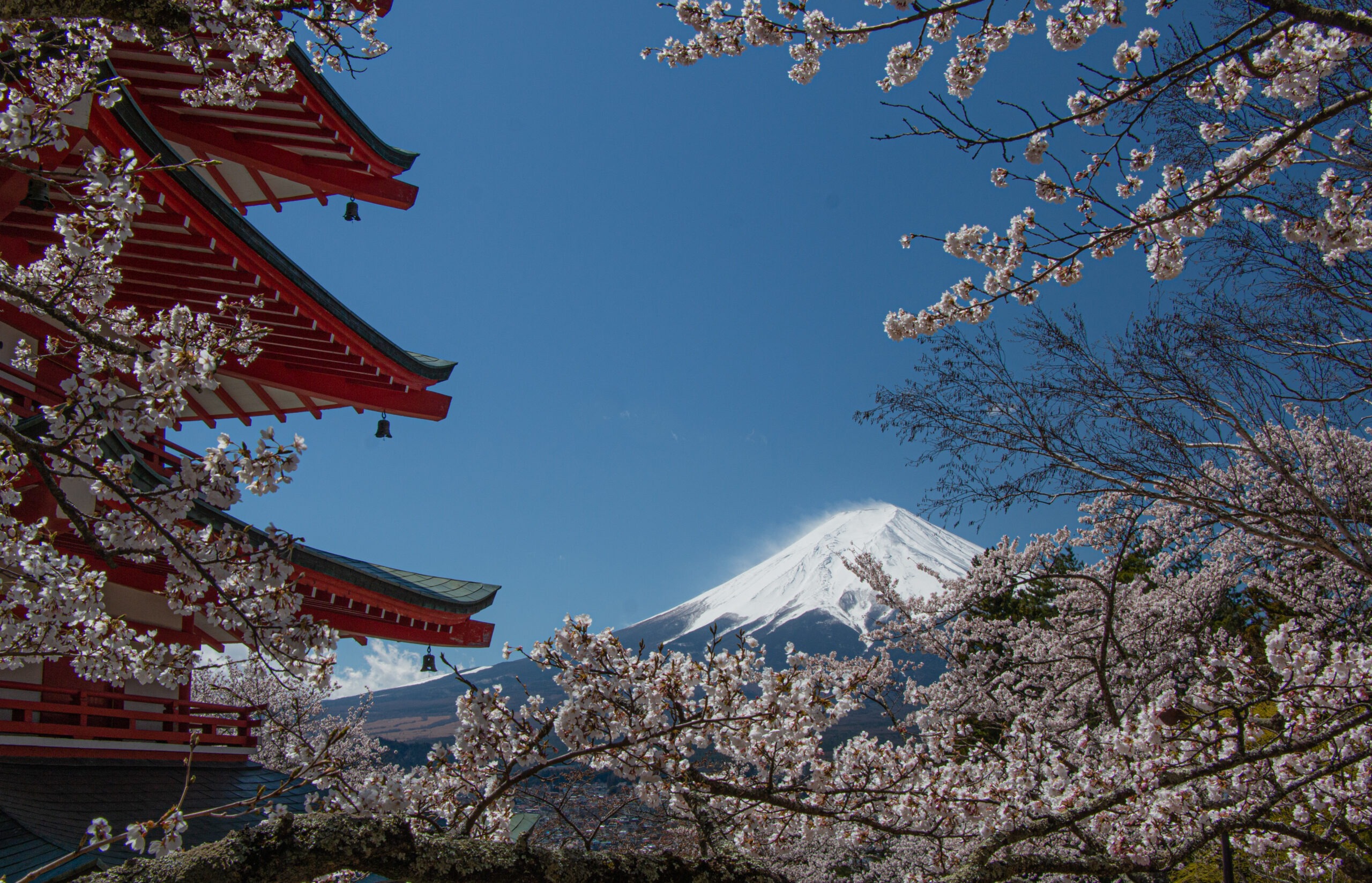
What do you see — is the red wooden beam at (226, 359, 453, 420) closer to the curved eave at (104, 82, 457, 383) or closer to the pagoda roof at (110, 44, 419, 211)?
the curved eave at (104, 82, 457, 383)

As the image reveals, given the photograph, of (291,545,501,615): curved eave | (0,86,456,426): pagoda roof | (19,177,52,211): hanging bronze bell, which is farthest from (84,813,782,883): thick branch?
(291,545,501,615): curved eave

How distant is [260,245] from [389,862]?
5.19 m

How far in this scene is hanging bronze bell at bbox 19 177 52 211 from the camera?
12.9ft

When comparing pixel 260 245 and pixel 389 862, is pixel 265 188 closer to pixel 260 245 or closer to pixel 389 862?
pixel 260 245

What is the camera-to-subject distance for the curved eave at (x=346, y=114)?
6.19m

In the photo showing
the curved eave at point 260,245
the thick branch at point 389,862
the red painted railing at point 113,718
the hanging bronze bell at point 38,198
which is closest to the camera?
the thick branch at point 389,862

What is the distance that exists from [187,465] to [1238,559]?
10663 millimetres

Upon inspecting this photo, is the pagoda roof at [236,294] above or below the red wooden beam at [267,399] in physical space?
above

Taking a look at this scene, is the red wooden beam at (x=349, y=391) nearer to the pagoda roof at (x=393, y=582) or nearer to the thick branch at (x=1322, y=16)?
the pagoda roof at (x=393, y=582)

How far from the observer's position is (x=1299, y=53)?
2975mm

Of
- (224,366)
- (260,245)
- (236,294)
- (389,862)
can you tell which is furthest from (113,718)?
(389,862)

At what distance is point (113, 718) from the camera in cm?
568

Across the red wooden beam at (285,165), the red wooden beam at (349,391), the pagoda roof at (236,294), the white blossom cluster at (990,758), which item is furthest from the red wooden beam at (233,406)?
the white blossom cluster at (990,758)

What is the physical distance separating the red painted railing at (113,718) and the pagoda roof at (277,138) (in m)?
4.71
